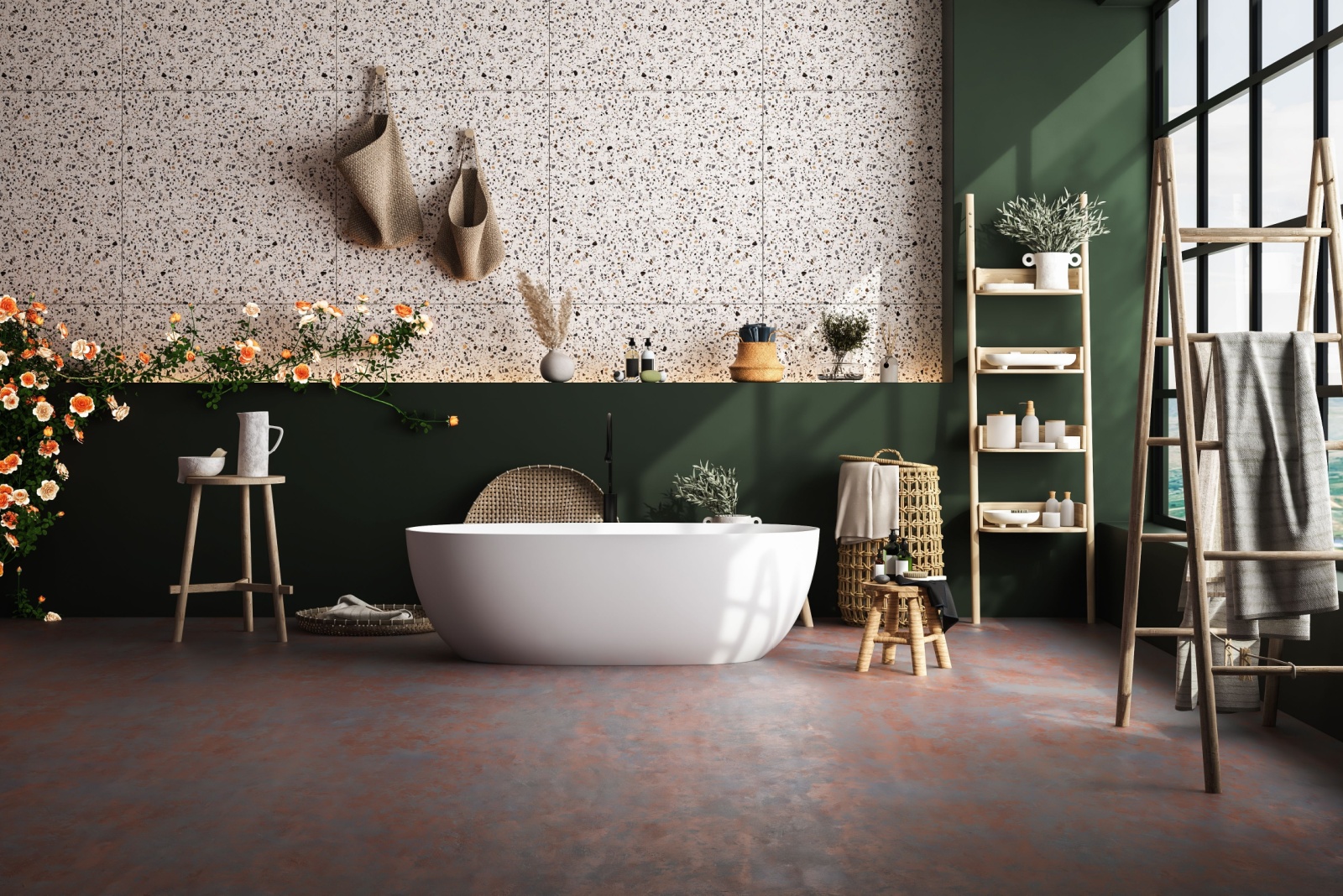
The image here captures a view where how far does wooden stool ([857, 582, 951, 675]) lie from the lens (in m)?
4.23

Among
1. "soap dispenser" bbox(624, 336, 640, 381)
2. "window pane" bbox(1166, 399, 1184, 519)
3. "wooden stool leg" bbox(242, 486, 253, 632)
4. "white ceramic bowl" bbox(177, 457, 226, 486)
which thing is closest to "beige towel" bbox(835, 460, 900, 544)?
"soap dispenser" bbox(624, 336, 640, 381)

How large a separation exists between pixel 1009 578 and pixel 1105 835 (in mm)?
3202

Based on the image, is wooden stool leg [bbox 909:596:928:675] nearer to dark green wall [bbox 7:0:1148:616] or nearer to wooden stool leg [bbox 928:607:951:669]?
wooden stool leg [bbox 928:607:951:669]

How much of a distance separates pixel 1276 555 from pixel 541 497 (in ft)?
11.3

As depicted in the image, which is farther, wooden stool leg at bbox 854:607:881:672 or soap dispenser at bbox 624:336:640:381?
soap dispenser at bbox 624:336:640:381

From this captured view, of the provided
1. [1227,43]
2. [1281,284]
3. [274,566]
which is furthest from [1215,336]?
[274,566]

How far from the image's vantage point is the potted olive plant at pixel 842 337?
5.66m

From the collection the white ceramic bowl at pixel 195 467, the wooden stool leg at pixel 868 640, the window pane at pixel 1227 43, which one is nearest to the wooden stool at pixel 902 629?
the wooden stool leg at pixel 868 640

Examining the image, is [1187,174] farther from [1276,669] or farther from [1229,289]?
[1276,669]

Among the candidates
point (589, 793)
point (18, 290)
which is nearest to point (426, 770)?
point (589, 793)

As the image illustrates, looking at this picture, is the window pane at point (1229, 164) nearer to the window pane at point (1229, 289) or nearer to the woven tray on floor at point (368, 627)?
the window pane at point (1229, 289)

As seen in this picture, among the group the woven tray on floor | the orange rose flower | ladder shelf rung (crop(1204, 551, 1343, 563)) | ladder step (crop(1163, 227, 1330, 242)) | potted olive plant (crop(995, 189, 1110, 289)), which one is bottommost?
the woven tray on floor

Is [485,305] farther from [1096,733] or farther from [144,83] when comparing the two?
[1096,733]

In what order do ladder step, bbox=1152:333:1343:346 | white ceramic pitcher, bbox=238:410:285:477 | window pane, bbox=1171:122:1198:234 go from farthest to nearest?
window pane, bbox=1171:122:1198:234 < white ceramic pitcher, bbox=238:410:285:477 < ladder step, bbox=1152:333:1343:346
